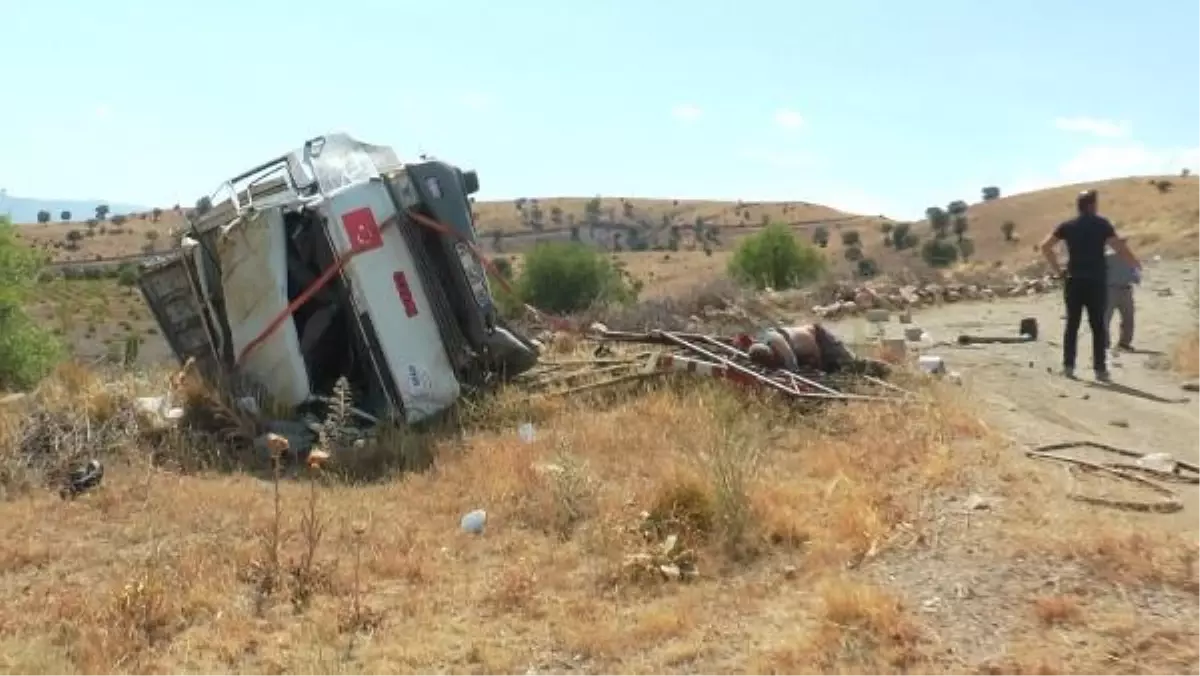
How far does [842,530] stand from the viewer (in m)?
5.44

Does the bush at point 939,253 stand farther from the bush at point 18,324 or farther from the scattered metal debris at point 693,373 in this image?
the scattered metal debris at point 693,373

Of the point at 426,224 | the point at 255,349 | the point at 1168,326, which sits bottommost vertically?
the point at 1168,326

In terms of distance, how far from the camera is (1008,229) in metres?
79.3

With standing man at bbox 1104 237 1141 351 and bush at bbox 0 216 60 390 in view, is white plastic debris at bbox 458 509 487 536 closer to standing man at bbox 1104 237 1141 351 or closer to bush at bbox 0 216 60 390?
standing man at bbox 1104 237 1141 351

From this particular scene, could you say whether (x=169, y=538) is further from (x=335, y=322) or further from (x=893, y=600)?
(x=893, y=600)

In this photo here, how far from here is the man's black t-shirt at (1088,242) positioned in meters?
10.2

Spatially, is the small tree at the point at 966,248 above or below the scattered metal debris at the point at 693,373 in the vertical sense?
below

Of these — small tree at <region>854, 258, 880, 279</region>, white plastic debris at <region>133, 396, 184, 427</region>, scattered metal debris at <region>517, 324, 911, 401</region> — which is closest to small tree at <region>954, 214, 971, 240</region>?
small tree at <region>854, 258, 880, 279</region>

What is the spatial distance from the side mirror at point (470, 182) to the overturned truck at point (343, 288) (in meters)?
0.01

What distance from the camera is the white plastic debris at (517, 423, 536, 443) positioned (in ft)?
26.3

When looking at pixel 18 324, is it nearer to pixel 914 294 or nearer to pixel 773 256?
pixel 914 294

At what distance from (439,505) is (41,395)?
425cm

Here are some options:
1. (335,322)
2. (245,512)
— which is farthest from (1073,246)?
(245,512)

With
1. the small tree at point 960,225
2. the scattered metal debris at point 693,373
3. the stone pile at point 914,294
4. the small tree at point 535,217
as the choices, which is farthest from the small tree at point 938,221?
the scattered metal debris at point 693,373
